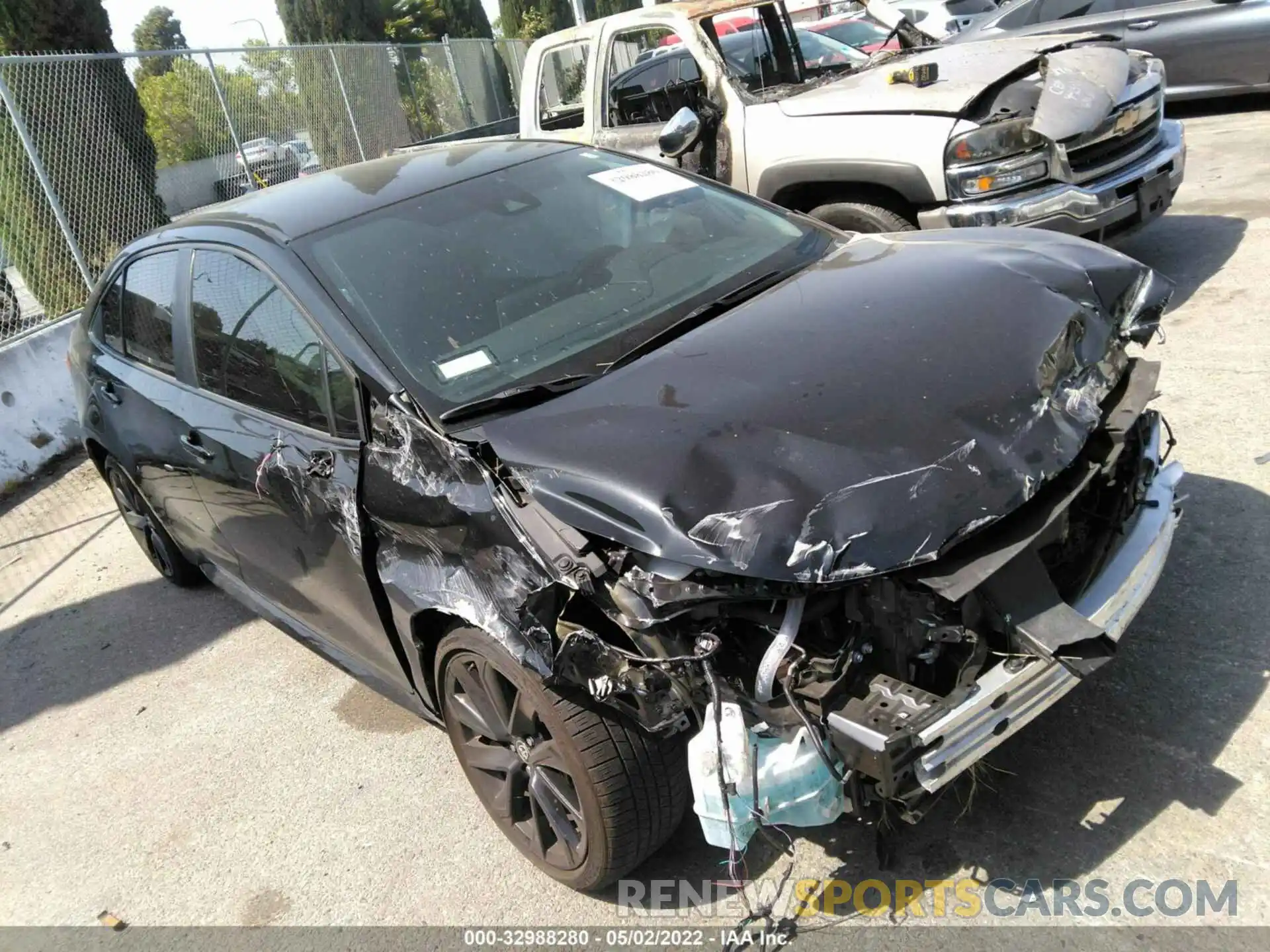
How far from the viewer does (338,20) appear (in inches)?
1100

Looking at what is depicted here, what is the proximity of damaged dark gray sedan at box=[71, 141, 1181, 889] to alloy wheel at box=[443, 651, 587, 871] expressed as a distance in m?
0.01

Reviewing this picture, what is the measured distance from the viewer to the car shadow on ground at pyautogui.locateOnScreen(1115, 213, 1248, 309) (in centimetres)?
565

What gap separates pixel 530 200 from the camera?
3.40 meters

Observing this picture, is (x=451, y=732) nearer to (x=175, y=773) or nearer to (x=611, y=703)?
(x=611, y=703)

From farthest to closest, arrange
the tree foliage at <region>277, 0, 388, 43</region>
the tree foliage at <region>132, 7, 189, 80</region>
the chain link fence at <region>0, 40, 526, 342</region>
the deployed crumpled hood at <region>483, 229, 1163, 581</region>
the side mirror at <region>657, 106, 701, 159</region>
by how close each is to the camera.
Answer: the tree foliage at <region>132, 7, 189, 80</region> → the tree foliage at <region>277, 0, 388, 43</region> → the chain link fence at <region>0, 40, 526, 342</region> → the side mirror at <region>657, 106, 701, 159</region> → the deployed crumpled hood at <region>483, 229, 1163, 581</region>

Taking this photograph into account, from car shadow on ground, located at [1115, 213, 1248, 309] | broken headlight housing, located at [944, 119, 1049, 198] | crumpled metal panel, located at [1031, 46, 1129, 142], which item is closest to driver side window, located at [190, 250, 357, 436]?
broken headlight housing, located at [944, 119, 1049, 198]

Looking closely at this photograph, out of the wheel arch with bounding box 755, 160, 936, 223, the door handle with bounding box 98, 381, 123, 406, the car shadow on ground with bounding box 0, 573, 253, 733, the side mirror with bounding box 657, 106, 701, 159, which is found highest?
the side mirror with bounding box 657, 106, 701, 159

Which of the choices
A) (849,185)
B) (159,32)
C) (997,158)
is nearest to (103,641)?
(849,185)

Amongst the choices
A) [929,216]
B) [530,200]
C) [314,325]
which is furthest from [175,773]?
[929,216]

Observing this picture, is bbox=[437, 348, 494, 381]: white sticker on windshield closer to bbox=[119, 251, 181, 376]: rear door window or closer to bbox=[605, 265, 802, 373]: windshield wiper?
bbox=[605, 265, 802, 373]: windshield wiper

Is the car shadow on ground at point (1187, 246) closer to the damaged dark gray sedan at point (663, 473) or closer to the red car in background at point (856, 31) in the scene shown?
the red car in background at point (856, 31)

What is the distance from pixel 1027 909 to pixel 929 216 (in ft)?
11.8

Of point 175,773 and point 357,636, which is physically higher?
point 357,636

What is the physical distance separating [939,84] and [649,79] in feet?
7.29
